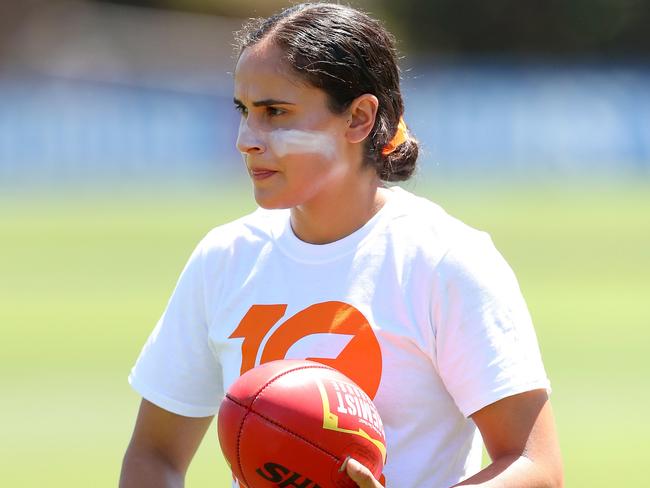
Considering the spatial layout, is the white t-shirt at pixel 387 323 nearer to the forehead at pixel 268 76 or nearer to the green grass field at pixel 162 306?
the forehead at pixel 268 76

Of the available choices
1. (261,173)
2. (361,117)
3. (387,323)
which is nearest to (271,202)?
(261,173)

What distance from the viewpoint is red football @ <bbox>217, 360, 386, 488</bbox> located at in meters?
2.74

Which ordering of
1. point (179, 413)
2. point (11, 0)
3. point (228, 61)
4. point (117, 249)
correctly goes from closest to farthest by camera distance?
point (179, 413)
point (117, 249)
point (228, 61)
point (11, 0)

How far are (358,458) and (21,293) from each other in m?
9.87

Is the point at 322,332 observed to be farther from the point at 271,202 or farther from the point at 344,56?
the point at 344,56

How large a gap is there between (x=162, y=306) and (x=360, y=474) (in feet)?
27.9

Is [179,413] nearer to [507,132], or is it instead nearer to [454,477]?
[454,477]

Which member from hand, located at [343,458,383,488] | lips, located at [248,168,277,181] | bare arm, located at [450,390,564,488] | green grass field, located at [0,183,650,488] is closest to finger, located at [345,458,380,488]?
hand, located at [343,458,383,488]

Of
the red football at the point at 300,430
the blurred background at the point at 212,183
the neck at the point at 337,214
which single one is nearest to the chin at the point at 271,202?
the neck at the point at 337,214

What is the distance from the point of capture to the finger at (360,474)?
8.81ft

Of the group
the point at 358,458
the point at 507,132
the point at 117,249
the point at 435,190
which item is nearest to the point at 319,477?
the point at 358,458

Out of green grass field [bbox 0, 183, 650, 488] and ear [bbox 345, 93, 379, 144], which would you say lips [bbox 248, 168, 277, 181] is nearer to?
ear [bbox 345, 93, 379, 144]

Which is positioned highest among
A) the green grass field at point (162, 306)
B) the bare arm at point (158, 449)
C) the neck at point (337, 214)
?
the neck at point (337, 214)

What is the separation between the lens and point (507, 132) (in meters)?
24.2
